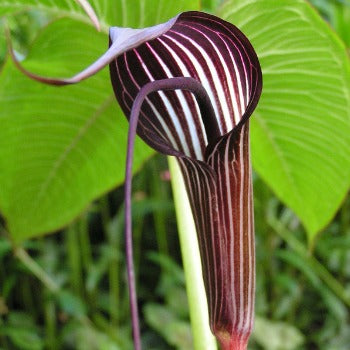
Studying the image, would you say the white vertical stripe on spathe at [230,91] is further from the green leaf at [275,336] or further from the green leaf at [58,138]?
the green leaf at [275,336]

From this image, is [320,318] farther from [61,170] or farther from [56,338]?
[61,170]

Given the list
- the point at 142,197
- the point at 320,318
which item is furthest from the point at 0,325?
the point at 320,318

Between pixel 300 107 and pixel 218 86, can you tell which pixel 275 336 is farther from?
pixel 218 86

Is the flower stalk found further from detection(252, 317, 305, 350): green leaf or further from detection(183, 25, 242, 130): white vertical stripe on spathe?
detection(252, 317, 305, 350): green leaf

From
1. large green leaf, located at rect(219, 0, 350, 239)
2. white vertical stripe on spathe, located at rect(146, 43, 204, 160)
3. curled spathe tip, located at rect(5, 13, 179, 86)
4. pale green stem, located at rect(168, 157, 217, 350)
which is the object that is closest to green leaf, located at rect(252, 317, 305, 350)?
large green leaf, located at rect(219, 0, 350, 239)

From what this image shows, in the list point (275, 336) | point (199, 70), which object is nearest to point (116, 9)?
point (199, 70)
